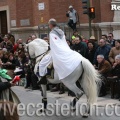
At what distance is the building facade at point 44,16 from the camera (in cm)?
2236

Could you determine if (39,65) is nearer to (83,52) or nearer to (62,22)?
(83,52)

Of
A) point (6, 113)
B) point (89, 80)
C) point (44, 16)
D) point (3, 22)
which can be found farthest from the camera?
point (3, 22)

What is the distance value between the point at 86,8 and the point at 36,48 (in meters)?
8.99

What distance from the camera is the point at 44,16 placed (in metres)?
25.2

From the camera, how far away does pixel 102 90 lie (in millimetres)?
11656

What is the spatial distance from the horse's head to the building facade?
12.5 metres

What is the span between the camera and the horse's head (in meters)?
9.57

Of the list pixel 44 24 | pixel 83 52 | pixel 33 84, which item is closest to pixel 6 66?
pixel 33 84

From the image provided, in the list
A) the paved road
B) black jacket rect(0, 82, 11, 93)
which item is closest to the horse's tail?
the paved road

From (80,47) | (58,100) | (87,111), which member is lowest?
(58,100)

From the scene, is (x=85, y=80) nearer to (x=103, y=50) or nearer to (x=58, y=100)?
(x=58, y=100)

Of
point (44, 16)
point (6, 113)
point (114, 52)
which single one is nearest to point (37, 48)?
point (114, 52)

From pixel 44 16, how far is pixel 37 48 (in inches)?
623

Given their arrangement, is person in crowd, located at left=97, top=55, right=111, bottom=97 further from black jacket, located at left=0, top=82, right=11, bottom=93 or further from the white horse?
black jacket, located at left=0, top=82, right=11, bottom=93
